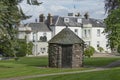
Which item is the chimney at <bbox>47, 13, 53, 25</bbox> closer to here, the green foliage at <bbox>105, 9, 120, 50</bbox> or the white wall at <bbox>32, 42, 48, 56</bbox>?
the white wall at <bbox>32, 42, 48, 56</bbox>

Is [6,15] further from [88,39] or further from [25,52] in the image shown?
[88,39]

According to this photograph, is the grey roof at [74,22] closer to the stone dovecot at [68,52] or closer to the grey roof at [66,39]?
the grey roof at [66,39]

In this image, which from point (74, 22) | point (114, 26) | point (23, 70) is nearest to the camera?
point (23, 70)

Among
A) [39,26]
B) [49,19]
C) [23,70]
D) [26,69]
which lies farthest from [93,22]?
[23,70]

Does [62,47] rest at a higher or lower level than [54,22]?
lower

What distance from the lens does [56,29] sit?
315 ft

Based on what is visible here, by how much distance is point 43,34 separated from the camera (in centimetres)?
9606

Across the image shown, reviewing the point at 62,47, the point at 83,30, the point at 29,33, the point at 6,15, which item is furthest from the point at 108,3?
the point at 83,30

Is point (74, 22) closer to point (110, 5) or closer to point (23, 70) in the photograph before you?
point (110, 5)

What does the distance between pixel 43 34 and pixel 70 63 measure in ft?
169

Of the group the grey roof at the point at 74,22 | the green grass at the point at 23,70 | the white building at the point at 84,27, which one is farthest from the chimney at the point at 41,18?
the green grass at the point at 23,70

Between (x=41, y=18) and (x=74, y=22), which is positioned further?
(x=74, y=22)

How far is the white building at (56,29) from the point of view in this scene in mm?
93100

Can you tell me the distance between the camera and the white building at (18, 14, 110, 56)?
93100 millimetres
